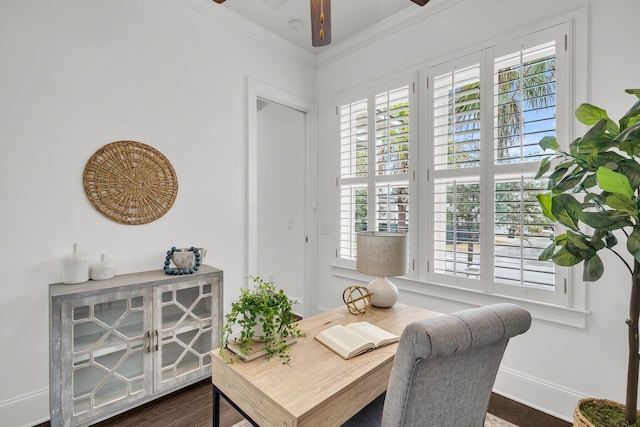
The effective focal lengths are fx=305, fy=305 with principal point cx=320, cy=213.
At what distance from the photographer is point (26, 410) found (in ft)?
5.88

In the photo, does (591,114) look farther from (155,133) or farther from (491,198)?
(155,133)

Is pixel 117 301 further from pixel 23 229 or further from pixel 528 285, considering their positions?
pixel 528 285

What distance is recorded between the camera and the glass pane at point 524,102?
6.37ft

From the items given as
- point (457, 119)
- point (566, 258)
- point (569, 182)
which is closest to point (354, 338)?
point (566, 258)

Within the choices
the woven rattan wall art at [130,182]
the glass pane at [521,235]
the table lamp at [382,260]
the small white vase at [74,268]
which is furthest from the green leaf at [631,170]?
the small white vase at [74,268]

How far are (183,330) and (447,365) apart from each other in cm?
181

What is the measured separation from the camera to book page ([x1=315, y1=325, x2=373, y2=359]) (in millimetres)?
1255

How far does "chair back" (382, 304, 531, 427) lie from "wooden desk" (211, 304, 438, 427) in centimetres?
18

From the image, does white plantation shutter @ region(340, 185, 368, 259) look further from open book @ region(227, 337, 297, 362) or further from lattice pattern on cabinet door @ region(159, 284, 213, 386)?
open book @ region(227, 337, 297, 362)

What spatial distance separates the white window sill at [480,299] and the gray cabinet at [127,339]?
1.54 m

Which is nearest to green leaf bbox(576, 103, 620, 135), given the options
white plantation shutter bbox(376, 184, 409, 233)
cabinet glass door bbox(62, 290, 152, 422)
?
white plantation shutter bbox(376, 184, 409, 233)

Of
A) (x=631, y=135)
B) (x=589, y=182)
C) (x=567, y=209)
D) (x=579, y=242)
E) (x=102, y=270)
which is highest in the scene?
(x=631, y=135)

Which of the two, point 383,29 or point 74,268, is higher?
point 383,29

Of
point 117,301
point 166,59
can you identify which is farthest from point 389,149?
point 117,301
